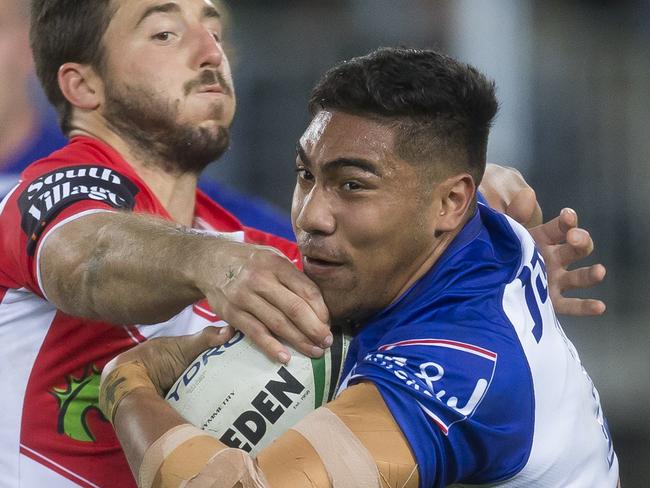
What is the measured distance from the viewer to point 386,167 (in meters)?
2.40

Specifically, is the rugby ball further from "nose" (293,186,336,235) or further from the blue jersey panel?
"nose" (293,186,336,235)

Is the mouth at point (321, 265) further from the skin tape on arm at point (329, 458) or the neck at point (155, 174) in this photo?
the neck at point (155, 174)

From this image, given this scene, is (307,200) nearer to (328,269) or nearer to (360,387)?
(328,269)

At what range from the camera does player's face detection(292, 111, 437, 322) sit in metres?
2.40

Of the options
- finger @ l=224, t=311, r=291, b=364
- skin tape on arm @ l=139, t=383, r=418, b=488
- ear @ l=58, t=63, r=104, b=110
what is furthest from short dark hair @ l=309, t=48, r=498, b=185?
ear @ l=58, t=63, r=104, b=110

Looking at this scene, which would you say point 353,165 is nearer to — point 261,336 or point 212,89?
point 261,336

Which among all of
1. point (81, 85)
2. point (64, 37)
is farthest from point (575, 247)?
point (64, 37)

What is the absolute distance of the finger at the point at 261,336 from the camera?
236 cm

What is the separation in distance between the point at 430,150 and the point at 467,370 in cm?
53

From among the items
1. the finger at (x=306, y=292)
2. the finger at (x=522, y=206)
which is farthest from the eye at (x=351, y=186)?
the finger at (x=522, y=206)

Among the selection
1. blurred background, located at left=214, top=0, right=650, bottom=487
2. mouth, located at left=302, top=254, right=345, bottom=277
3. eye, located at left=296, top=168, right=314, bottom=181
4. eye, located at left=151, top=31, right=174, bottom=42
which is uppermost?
eye, located at left=151, top=31, right=174, bottom=42

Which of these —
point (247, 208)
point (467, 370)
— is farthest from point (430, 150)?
point (247, 208)

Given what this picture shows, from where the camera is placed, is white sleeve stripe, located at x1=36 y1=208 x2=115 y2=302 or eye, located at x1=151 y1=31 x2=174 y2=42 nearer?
white sleeve stripe, located at x1=36 y1=208 x2=115 y2=302

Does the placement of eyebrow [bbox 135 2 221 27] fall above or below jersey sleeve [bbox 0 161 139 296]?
above
